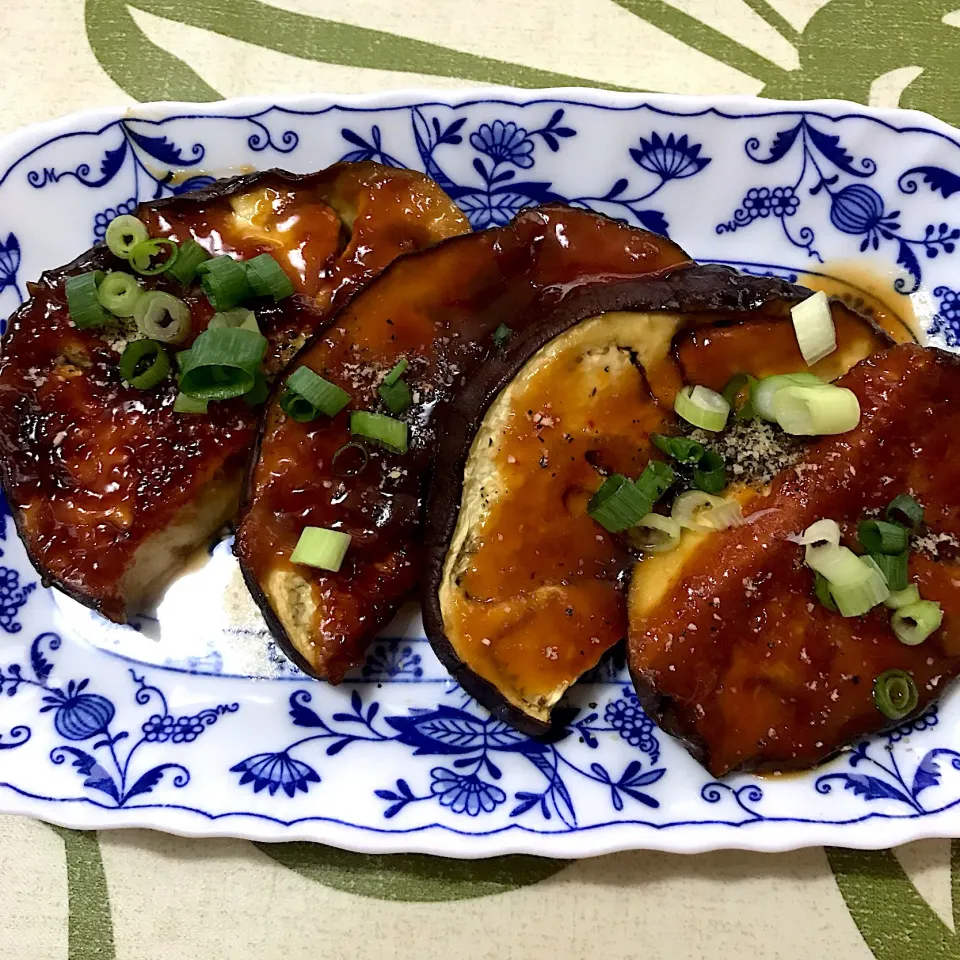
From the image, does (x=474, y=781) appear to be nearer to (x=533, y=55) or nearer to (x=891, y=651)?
(x=891, y=651)

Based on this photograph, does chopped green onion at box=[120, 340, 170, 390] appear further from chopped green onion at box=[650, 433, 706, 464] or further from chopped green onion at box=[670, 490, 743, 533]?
chopped green onion at box=[670, 490, 743, 533]

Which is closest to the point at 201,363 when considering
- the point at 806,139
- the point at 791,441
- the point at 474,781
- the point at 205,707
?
the point at 205,707

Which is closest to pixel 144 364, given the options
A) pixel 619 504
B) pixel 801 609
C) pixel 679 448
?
pixel 619 504

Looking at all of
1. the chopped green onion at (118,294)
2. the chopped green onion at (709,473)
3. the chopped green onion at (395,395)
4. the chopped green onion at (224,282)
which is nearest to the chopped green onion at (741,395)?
the chopped green onion at (709,473)

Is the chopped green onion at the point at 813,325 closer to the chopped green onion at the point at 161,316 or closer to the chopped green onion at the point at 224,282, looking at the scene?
the chopped green onion at the point at 224,282

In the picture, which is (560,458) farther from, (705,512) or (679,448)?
(705,512)

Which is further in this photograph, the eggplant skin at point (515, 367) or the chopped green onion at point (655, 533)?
the chopped green onion at point (655, 533)

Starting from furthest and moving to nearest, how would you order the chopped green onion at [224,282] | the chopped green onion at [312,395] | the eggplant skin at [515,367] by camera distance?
the chopped green onion at [224,282], the chopped green onion at [312,395], the eggplant skin at [515,367]
